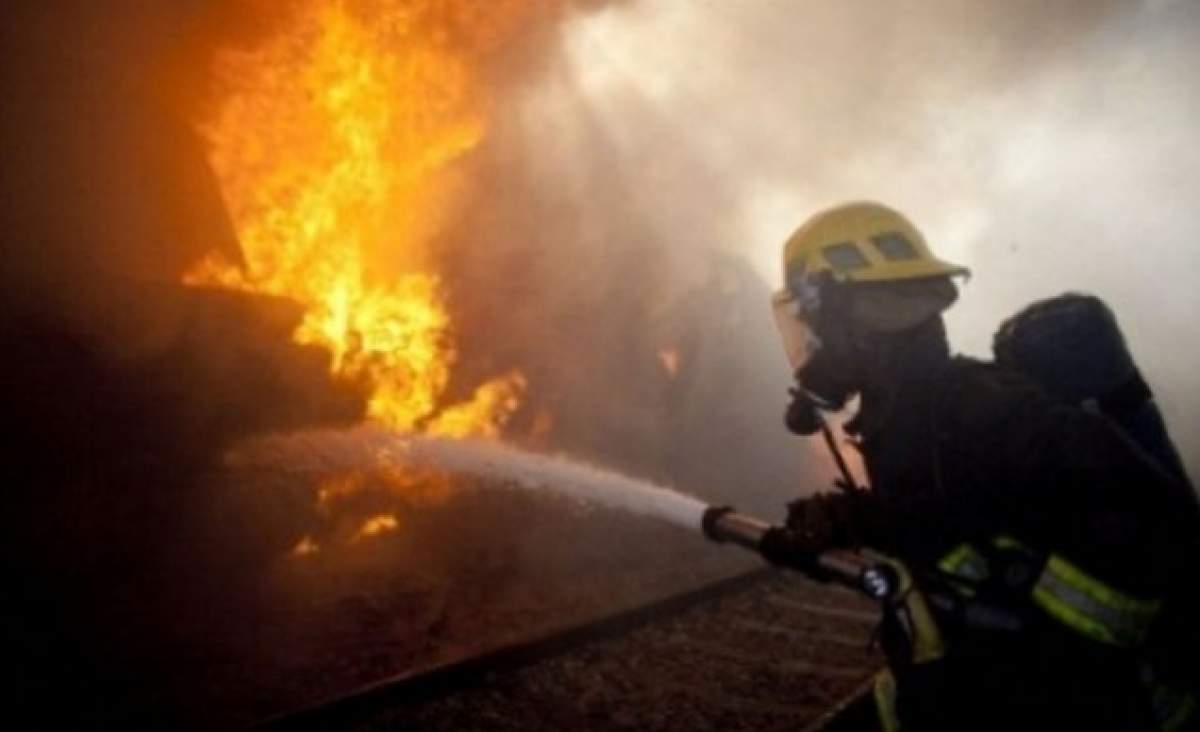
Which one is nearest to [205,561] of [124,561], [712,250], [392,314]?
[124,561]

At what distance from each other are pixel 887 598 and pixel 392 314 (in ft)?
39.3

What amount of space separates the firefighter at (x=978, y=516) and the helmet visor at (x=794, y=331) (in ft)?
0.14

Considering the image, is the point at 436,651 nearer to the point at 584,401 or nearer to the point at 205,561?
the point at 205,561

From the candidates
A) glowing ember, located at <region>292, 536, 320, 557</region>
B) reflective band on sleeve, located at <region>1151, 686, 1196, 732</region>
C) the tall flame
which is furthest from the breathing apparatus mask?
the tall flame

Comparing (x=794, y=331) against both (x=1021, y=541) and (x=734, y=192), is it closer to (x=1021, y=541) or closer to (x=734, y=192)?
(x=1021, y=541)

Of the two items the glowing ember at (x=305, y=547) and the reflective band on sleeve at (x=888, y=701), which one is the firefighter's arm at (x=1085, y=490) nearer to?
the reflective band on sleeve at (x=888, y=701)

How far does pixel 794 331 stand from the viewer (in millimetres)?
3207

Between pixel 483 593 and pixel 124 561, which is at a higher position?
pixel 124 561

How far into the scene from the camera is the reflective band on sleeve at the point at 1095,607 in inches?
88.2

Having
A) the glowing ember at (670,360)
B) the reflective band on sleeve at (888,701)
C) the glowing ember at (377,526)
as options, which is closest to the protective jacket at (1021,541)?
the reflective band on sleeve at (888,701)

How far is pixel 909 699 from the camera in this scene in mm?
2713

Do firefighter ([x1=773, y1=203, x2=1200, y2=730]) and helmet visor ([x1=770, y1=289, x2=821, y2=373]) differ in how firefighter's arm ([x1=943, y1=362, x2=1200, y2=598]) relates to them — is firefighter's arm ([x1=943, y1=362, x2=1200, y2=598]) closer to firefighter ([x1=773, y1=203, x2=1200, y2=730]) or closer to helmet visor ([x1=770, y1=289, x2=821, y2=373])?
firefighter ([x1=773, y1=203, x2=1200, y2=730])

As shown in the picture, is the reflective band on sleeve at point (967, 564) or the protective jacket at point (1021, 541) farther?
the reflective band on sleeve at point (967, 564)

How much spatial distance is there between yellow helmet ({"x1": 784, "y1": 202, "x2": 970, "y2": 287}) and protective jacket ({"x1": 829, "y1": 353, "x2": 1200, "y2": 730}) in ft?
1.10
